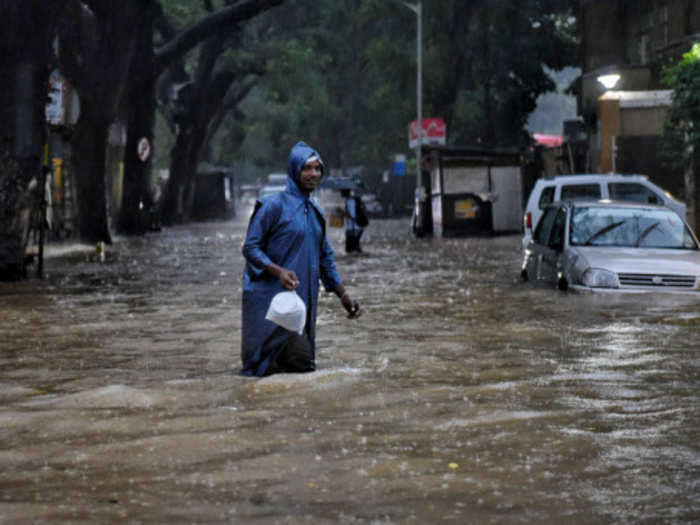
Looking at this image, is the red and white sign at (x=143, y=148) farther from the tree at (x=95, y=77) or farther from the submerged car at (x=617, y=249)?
the submerged car at (x=617, y=249)

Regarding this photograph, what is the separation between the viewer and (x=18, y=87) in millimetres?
22641

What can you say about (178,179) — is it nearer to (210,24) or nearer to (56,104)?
(56,104)

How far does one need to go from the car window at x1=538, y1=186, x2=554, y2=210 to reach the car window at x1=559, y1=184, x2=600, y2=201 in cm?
23

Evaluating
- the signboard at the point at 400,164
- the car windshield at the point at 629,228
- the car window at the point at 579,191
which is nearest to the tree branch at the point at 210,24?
the car window at the point at 579,191

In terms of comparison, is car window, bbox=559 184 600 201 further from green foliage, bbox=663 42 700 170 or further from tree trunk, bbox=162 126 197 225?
tree trunk, bbox=162 126 197 225

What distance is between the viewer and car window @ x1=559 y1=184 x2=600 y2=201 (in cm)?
2431

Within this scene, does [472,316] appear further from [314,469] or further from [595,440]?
[314,469]

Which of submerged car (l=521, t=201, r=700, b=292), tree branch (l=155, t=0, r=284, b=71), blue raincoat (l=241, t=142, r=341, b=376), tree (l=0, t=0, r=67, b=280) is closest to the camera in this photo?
blue raincoat (l=241, t=142, r=341, b=376)

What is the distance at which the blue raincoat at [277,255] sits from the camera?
10016mm

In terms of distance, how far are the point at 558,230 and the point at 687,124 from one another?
9.78 metres

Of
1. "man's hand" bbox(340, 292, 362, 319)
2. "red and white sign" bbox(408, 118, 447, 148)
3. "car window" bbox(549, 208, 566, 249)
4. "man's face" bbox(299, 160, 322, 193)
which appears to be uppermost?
"red and white sign" bbox(408, 118, 447, 148)

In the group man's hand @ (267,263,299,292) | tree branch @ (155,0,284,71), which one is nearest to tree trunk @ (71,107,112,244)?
tree branch @ (155,0,284,71)

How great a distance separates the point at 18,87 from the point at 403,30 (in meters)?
36.1

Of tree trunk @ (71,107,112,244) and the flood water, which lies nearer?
the flood water
